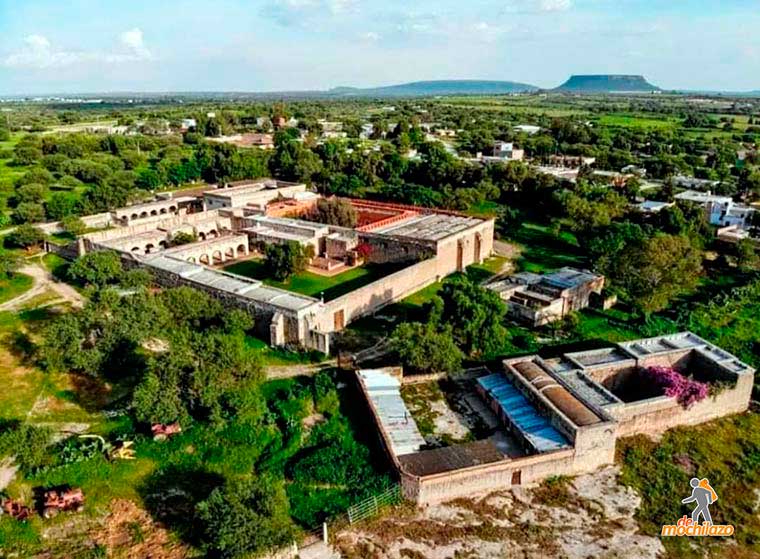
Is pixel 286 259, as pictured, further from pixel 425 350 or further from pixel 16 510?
pixel 16 510

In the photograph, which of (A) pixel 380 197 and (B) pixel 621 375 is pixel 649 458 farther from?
(A) pixel 380 197

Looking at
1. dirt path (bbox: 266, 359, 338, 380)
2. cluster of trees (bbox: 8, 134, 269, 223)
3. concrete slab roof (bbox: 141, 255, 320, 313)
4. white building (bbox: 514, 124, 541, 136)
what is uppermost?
white building (bbox: 514, 124, 541, 136)

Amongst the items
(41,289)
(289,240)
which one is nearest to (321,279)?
(289,240)

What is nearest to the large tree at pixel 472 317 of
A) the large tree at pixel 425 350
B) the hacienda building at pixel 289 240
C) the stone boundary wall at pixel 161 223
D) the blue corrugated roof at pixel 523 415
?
the large tree at pixel 425 350

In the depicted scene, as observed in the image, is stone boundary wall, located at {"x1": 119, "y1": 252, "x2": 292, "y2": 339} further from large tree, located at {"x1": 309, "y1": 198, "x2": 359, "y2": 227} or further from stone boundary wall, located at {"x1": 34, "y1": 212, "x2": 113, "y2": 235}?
stone boundary wall, located at {"x1": 34, "y1": 212, "x2": 113, "y2": 235}

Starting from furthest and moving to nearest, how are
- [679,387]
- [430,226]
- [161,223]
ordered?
1. [161,223]
2. [430,226]
3. [679,387]

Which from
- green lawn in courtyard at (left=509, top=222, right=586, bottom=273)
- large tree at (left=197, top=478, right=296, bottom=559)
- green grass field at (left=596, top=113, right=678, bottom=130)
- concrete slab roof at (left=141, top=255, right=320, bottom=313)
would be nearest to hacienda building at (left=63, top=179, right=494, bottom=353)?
concrete slab roof at (left=141, top=255, right=320, bottom=313)
